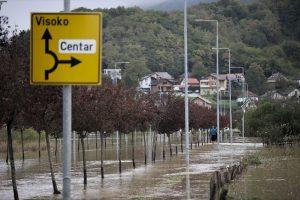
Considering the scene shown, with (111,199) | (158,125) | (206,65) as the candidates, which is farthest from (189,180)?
(206,65)

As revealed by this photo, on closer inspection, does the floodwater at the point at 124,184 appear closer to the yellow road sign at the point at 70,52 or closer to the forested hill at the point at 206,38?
the yellow road sign at the point at 70,52

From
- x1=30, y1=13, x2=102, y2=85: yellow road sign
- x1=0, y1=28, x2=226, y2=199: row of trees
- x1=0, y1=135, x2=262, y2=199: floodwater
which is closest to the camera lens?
x1=30, y1=13, x2=102, y2=85: yellow road sign

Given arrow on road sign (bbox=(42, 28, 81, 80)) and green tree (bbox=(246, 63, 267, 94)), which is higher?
green tree (bbox=(246, 63, 267, 94))

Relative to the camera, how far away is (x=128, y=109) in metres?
32.5

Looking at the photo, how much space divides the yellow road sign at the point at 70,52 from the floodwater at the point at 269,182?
11.0 metres

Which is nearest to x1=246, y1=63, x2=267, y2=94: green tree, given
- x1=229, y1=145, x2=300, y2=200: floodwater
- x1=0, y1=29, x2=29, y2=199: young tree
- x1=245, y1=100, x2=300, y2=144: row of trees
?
x1=245, y1=100, x2=300, y2=144: row of trees

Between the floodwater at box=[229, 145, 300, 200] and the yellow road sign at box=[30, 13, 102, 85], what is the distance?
36.0 ft

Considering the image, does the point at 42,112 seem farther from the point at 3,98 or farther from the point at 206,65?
the point at 206,65

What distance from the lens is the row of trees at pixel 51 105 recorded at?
703 inches

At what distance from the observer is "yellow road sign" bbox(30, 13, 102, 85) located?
8367 mm

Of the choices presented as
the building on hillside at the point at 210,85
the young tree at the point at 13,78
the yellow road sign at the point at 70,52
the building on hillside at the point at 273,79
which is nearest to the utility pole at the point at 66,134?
the yellow road sign at the point at 70,52

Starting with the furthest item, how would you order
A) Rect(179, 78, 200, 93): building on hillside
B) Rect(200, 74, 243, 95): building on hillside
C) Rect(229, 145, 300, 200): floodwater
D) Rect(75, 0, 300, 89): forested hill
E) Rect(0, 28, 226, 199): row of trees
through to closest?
Rect(179, 78, 200, 93): building on hillside → Rect(200, 74, 243, 95): building on hillside → Rect(75, 0, 300, 89): forested hill → Rect(229, 145, 300, 200): floodwater → Rect(0, 28, 226, 199): row of trees

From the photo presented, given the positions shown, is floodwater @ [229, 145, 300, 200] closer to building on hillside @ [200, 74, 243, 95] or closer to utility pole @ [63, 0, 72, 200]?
utility pole @ [63, 0, 72, 200]

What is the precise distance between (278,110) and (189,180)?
36378 mm
